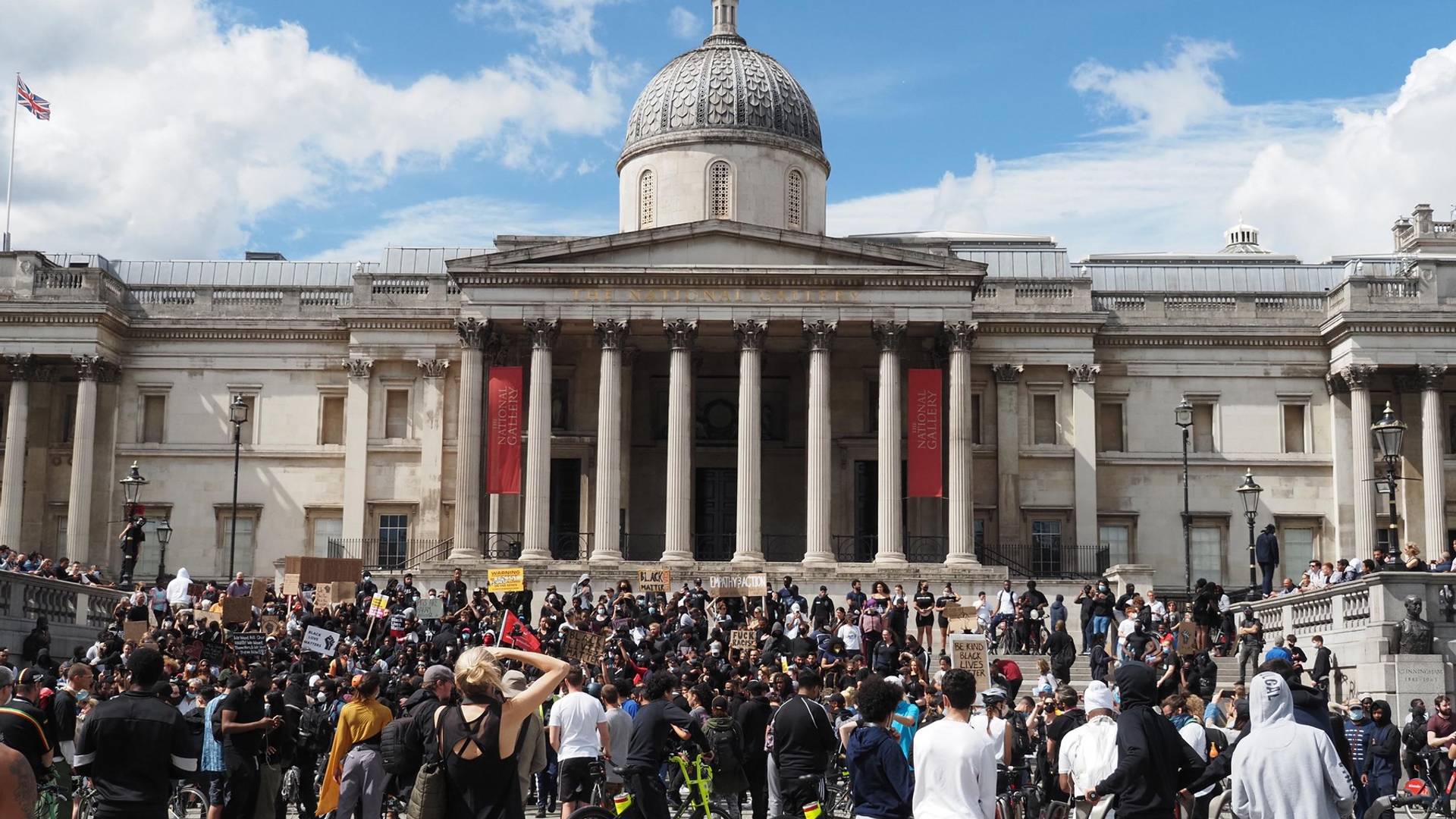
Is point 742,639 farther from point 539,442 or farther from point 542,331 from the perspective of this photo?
point 542,331

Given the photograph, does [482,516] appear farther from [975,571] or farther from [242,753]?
[242,753]

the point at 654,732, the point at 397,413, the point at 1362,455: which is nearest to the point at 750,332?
the point at 397,413

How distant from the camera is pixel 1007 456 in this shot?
5019cm

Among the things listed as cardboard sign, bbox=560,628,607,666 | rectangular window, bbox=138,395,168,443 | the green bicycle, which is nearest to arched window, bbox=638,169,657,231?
rectangular window, bbox=138,395,168,443

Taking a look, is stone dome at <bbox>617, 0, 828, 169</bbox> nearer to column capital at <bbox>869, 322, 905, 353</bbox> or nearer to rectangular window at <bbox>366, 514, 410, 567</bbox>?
column capital at <bbox>869, 322, 905, 353</bbox>

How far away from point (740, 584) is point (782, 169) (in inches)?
673

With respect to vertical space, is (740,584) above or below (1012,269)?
below

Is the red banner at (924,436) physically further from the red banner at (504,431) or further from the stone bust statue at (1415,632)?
the stone bust statue at (1415,632)

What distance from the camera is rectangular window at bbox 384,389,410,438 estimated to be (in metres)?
50.9

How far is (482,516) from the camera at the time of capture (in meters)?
47.4

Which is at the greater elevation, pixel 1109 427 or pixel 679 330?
pixel 679 330

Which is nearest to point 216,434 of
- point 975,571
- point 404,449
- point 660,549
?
point 404,449

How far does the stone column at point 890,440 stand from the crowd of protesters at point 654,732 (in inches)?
591

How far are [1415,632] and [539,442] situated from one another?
82.6 feet
